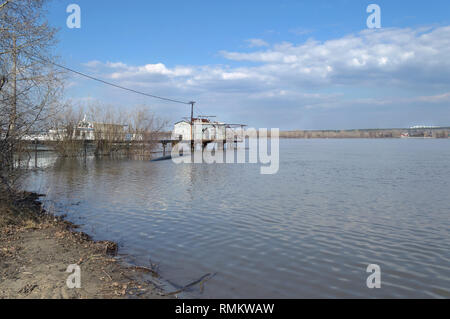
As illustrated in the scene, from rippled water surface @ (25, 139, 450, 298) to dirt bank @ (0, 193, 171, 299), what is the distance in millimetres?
832

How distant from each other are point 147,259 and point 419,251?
21.0ft

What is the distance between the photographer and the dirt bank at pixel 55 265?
4961 mm

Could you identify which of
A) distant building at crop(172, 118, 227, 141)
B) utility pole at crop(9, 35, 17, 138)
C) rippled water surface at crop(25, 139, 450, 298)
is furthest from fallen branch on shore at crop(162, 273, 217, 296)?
distant building at crop(172, 118, 227, 141)

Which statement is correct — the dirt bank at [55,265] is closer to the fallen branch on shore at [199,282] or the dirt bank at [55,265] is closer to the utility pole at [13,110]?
the fallen branch on shore at [199,282]

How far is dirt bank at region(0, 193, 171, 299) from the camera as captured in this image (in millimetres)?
4961

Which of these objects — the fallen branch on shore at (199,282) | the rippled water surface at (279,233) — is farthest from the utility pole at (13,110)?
the fallen branch on shore at (199,282)

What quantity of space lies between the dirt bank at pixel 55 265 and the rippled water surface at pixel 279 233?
832 millimetres

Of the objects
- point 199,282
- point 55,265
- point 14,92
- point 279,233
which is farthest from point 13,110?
point 279,233

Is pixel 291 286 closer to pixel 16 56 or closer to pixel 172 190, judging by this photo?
pixel 16 56

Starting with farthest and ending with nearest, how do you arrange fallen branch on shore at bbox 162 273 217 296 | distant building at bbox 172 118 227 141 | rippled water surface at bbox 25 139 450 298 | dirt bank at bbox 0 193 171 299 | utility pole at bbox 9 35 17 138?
distant building at bbox 172 118 227 141
utility pole at bbox 9 35 17 138
rippled water surface at bbox 25 139 450 298
fallen branch on shore at bbox 162 273 217 296
dirt bank at bbox 0 193 171 299

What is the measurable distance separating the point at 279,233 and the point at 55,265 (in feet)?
19.2

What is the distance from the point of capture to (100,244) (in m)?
7.73

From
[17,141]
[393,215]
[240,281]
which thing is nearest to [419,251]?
[393,215]

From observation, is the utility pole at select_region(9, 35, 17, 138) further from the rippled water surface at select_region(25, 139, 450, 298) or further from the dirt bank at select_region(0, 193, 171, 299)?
the rippled water surface at select_region(25, 139, 450, 298)
